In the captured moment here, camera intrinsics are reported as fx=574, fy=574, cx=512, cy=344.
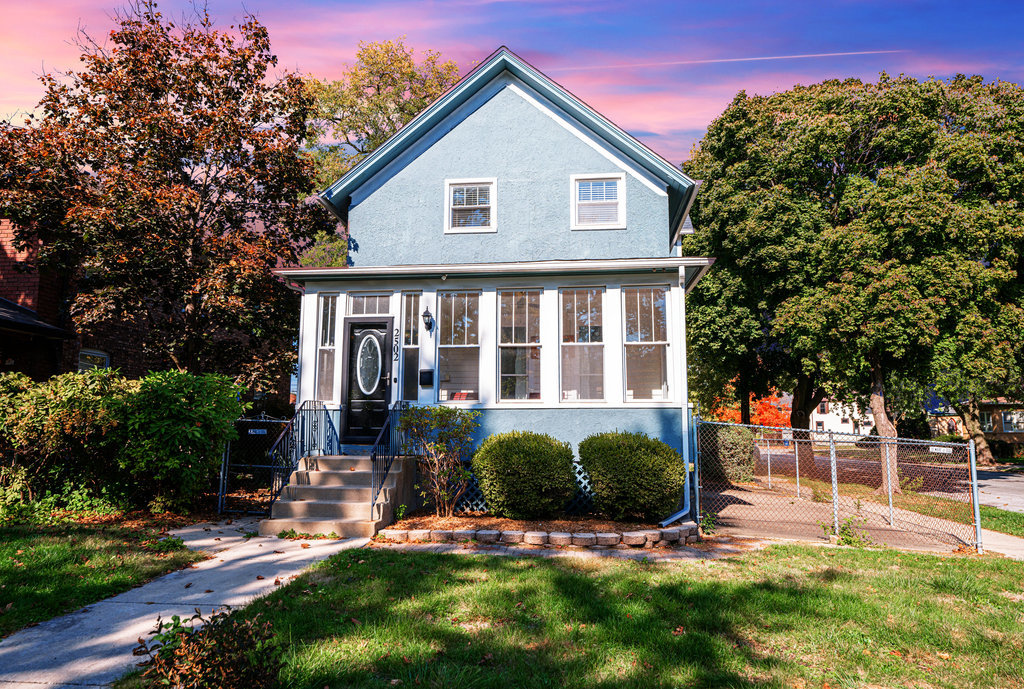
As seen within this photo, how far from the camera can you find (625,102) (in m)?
11.4

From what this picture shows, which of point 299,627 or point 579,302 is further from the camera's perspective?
point 579,302

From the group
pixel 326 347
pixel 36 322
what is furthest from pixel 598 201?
pixel 36 322

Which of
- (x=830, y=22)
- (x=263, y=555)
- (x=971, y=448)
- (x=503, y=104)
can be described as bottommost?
(x=263, y=555)

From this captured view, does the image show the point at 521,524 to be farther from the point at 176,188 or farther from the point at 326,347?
the point at 176,188

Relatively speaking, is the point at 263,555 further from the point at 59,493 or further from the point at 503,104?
the point at 503,104

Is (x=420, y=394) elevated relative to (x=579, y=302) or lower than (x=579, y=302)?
lower

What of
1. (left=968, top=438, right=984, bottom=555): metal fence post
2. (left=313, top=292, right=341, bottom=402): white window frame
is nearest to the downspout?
(left=968, top=438, right=984, bottom=555): metal fence post

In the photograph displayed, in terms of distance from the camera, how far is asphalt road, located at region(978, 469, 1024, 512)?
1392 cm

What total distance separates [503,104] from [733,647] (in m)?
10.1

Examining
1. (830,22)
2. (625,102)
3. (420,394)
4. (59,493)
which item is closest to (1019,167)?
(830,22)

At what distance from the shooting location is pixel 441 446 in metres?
8.55

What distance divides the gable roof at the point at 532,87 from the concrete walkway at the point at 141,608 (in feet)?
22.5

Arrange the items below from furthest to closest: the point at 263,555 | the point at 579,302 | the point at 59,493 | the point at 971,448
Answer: the point at 579,302
the point at 59,493
the point at 971,448
the point at 263,555

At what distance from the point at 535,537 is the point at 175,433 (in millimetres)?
5330
